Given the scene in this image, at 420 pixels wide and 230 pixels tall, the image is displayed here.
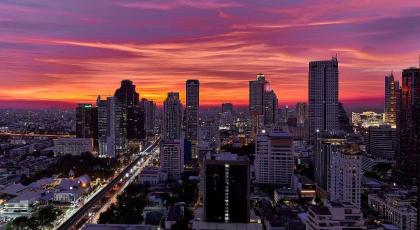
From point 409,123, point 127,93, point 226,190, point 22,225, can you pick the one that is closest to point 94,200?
point 22,225

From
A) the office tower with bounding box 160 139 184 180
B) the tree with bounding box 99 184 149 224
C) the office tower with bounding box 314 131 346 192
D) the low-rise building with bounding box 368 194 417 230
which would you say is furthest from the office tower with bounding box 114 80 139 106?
the low-rise building with bounding box 368 194 417 230

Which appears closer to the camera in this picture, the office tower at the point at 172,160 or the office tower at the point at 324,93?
the office tower at the point at 172,160

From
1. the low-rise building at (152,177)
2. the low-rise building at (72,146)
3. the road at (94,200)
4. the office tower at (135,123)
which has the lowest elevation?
the road at (94,200)

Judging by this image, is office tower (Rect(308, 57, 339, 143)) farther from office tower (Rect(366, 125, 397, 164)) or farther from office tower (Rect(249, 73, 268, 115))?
office tower (Rect(249, 73, 268, 115))

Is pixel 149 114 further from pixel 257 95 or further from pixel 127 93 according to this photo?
pixel 257 95

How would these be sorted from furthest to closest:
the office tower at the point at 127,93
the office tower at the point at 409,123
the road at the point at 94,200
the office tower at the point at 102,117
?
the office tower at the point at 127,93, the office tower at the point at 102,117, the office tower at the point at 409,123, the road at the point at 94,200

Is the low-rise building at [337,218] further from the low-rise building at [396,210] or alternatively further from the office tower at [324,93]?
the office tower at [324,93]

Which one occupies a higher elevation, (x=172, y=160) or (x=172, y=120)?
(x=172, y=120)

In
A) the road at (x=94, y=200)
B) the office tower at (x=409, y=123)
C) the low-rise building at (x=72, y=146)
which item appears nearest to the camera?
the road at (x=94, y=200)

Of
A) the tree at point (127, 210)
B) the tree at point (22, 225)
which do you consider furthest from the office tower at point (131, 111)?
the tree at point (22, 225)
